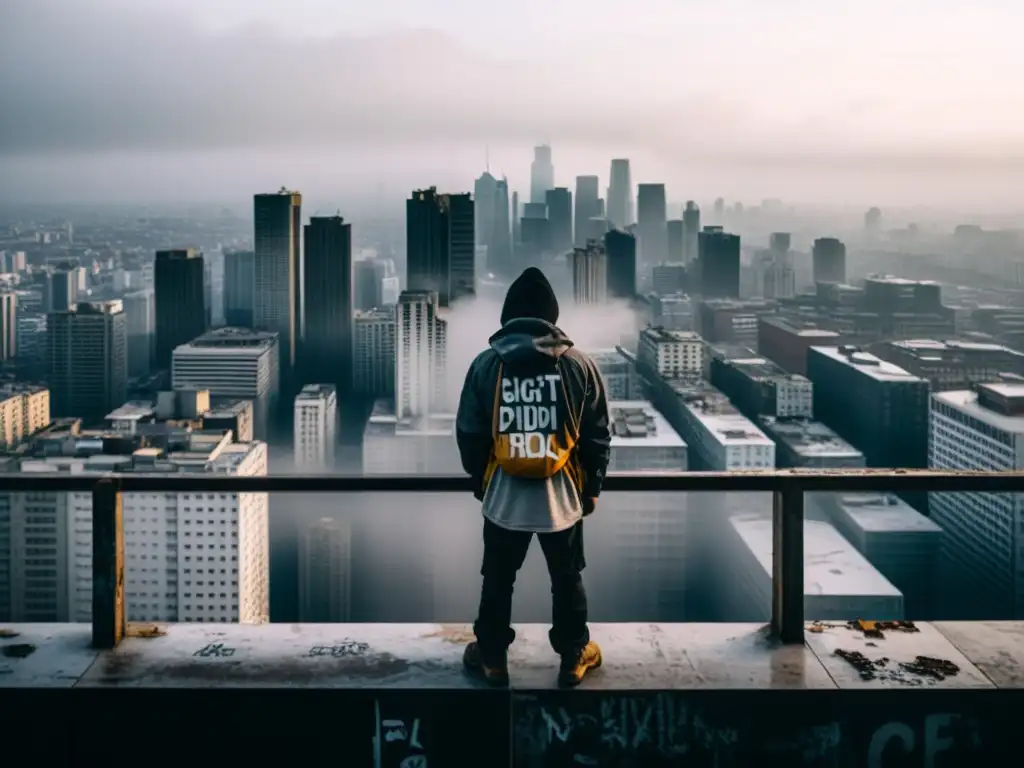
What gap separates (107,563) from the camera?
1.68 m

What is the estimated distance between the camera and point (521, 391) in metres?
1.45

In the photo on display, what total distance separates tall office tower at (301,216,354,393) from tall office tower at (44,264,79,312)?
2935 millimetres

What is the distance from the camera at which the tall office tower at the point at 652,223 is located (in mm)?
16469

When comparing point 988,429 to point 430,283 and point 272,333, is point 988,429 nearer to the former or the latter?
point 430,283

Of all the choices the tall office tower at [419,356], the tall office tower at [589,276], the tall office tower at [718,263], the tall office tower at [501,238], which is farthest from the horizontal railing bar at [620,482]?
the tall office tower at [718,263]

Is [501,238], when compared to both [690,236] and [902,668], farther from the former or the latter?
[902,668]

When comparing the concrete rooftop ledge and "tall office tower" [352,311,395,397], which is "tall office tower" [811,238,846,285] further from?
the concrete rooftop ledge

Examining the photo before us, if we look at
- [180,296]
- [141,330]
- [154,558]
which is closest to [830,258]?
[180,296]

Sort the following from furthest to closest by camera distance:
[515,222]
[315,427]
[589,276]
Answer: [515,222] < [589,276] < [315,427]

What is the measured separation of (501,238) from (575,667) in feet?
41.8

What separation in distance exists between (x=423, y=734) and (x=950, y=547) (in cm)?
428

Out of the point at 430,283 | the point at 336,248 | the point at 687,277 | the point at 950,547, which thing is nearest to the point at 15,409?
the point at 430,283

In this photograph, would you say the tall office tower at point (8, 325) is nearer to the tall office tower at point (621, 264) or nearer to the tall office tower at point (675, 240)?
the tall office tower at point (621, 264)

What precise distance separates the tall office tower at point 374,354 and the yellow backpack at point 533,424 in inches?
353
